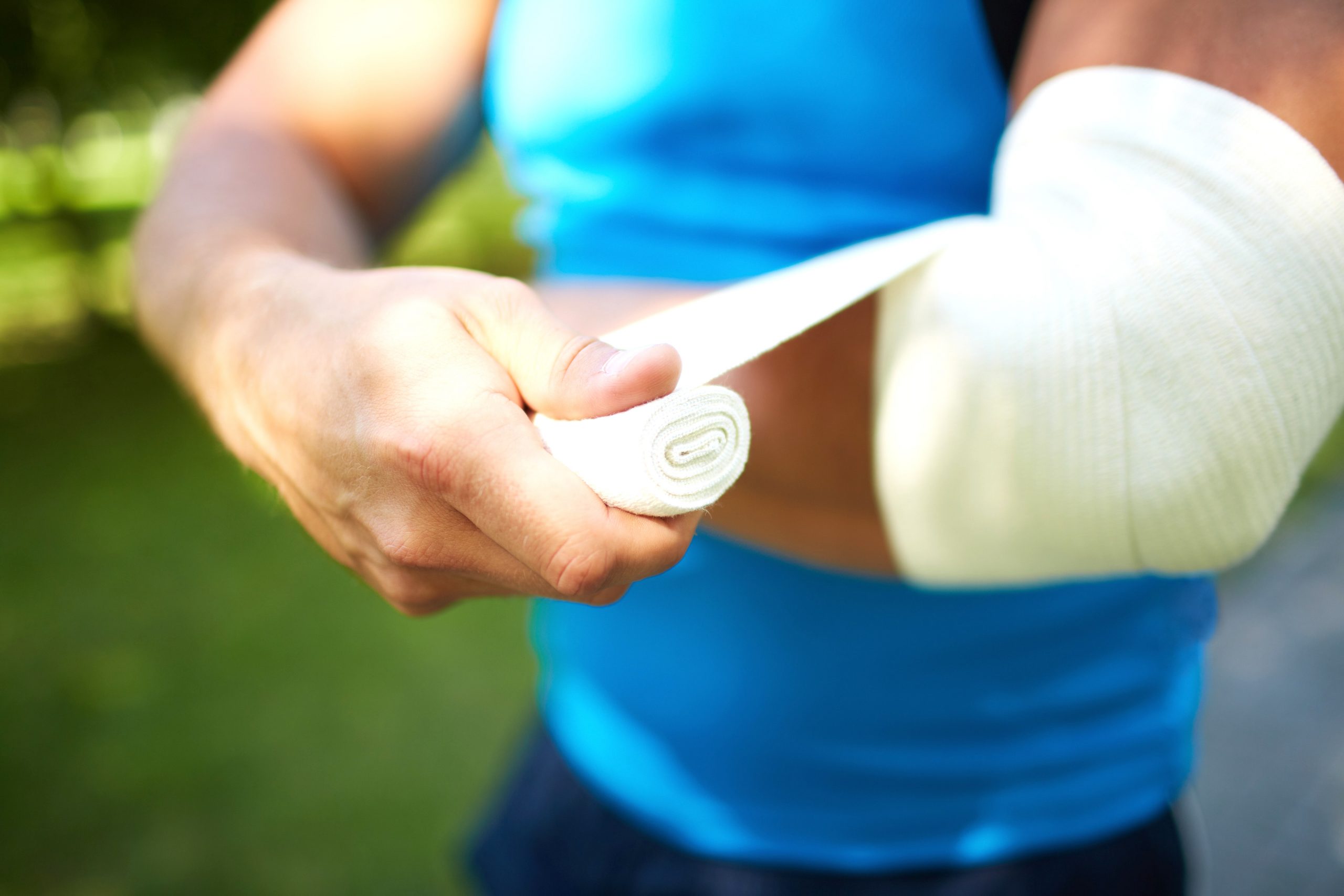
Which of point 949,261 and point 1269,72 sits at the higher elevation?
point 1269,72

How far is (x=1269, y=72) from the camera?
2.17 ft

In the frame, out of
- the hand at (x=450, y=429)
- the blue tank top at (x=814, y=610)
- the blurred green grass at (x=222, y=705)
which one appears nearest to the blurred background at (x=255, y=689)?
the blurred green grass at (x=222, y=705)

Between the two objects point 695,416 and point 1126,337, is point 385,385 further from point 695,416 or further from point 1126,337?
point 1126,337

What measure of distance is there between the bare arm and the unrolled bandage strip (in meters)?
0.05

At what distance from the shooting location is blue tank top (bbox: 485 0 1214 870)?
929 mm

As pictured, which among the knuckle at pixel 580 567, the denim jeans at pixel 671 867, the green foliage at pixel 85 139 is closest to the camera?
the knuckle at pixel 580 567

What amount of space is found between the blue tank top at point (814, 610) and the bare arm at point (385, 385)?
0.33 meters

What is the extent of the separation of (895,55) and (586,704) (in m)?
0.81

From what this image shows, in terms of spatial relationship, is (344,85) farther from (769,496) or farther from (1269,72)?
(1269,72)

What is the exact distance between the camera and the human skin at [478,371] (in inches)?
23.5

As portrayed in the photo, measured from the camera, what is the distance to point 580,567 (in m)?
0.59

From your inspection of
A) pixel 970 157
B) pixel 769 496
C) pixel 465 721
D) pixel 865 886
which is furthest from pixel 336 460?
pixel 465 721

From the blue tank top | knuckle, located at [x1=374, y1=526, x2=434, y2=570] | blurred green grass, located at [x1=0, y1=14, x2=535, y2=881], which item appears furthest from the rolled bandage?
blurred green grass, located at [x1=0, y1=14, x2=535, y2=881]

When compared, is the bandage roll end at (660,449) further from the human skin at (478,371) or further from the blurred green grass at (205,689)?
the blurred green grass at (205,689)
